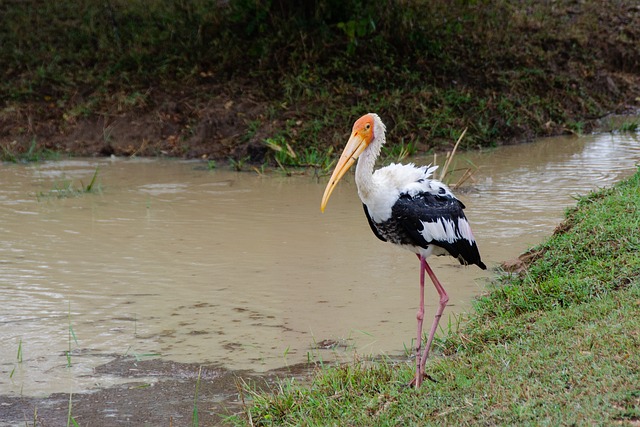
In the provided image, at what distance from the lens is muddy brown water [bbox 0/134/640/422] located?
5.59m

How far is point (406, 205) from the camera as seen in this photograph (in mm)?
4871

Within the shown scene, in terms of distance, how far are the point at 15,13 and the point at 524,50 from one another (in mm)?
8415

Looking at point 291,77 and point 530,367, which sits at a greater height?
point 291,77

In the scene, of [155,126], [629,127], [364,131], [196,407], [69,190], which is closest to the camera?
[196,407]

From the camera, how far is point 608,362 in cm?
416

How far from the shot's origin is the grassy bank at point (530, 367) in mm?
3916

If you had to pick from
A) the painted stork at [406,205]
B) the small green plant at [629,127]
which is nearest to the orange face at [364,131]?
the painted stork at [406,205]

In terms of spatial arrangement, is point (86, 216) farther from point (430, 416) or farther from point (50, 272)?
point (430, 416)

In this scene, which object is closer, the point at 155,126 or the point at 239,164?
the point at 239,164

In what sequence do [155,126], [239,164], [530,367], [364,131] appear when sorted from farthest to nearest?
[155,126]
[239,164]
[364,131]
[530,367]

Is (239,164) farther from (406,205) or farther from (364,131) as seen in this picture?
(406,205)

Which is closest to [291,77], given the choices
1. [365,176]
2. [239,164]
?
[239,164]

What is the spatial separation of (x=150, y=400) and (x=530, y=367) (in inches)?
77.8

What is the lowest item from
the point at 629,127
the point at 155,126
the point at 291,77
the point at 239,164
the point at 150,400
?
the point at 150,400
